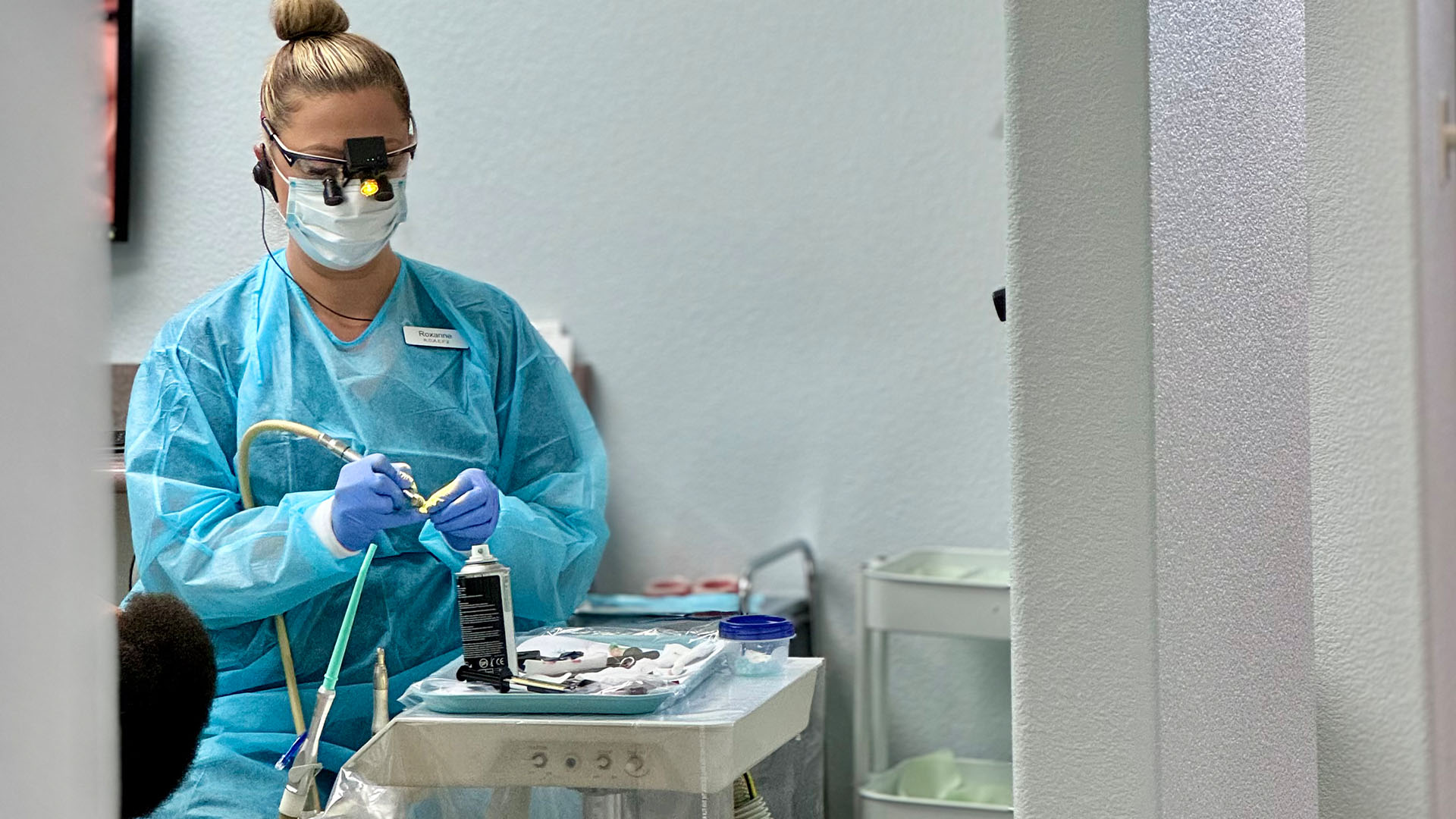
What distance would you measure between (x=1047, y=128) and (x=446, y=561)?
926 millimetres

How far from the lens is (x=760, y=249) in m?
2.95

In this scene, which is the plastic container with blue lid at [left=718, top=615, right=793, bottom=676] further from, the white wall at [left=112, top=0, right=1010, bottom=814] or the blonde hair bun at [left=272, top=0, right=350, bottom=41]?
the white wall at [left=112, top=0, right=1010, bottom=814]

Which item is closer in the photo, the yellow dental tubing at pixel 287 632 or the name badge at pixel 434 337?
the yellow dental tubing at pixel 287 632

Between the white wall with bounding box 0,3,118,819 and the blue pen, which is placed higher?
the white wall with bounding box 0,3,118,819

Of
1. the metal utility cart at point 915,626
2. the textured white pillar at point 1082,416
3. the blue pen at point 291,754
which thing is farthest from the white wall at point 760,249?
the textured white pillar at point 1082,416

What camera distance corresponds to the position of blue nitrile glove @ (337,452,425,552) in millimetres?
1560

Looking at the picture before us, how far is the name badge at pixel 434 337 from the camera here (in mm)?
1854

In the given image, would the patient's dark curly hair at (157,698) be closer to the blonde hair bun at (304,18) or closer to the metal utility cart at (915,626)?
the blonde hair bun at (304,18)

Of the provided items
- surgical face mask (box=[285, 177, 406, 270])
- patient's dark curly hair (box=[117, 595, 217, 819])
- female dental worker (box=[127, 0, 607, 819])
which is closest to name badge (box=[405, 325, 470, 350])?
female dental worker (box=[127, 0, 607, 819])

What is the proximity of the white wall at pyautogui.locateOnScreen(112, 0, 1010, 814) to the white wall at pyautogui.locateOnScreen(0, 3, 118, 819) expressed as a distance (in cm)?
201

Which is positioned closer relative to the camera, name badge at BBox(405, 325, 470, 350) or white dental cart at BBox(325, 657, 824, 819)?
white dental cart at BBox(325, 657, 824, 819)

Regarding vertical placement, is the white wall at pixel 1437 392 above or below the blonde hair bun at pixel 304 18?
below

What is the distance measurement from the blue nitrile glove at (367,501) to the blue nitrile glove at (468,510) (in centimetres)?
3

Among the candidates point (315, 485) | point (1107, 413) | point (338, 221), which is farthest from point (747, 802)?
point (338, 221)
